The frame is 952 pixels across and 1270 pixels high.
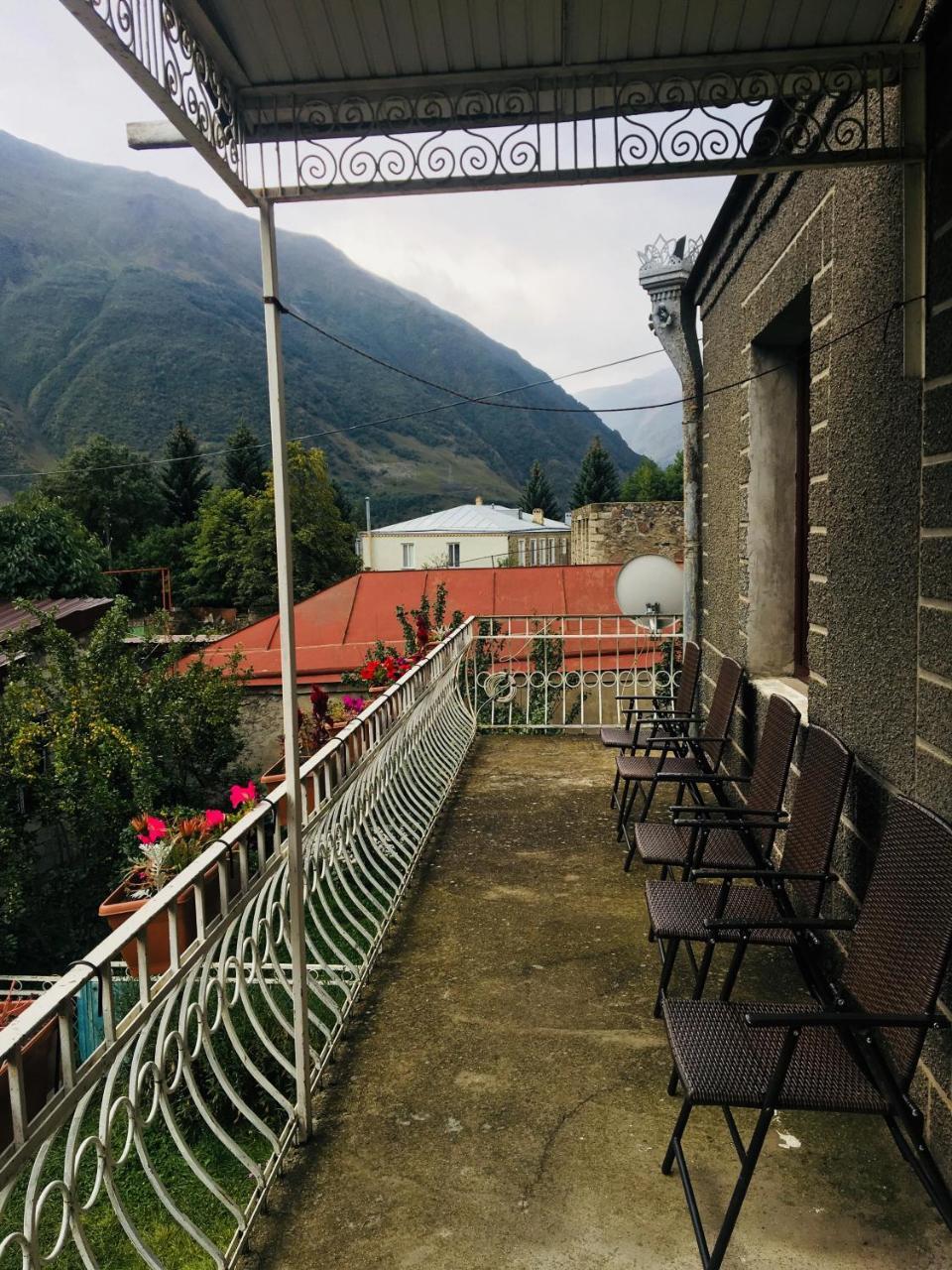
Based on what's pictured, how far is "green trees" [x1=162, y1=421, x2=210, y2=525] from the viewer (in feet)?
172

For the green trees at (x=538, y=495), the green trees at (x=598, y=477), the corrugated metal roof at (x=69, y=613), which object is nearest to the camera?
the corrugated metal roof at (x=69, y=613)

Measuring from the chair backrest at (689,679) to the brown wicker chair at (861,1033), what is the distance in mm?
3218

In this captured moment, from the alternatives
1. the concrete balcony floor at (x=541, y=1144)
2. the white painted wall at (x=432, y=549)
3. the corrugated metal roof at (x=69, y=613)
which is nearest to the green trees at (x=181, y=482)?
the white painted wall at (x=432, y=549)

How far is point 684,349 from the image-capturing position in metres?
6.25

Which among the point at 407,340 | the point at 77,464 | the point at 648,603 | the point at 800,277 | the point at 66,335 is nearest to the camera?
the point at 800,277

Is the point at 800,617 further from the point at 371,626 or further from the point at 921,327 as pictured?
the point at 371,626

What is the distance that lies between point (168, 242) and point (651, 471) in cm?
11190

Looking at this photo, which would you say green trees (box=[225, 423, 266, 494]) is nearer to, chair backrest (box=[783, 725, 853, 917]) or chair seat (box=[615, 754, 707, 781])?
chair seat (box=[615, 754, 707, 781])

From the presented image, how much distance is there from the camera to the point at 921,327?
215cm

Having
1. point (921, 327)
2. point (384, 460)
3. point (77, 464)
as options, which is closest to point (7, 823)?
point (921, 327)

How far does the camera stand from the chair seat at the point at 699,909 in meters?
2.68

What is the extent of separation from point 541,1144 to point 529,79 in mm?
2586

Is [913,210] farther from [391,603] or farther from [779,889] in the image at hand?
[391,603]

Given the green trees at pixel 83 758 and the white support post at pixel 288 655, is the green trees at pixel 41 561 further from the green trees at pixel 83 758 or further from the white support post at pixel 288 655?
the white support post at pixel 288 655
